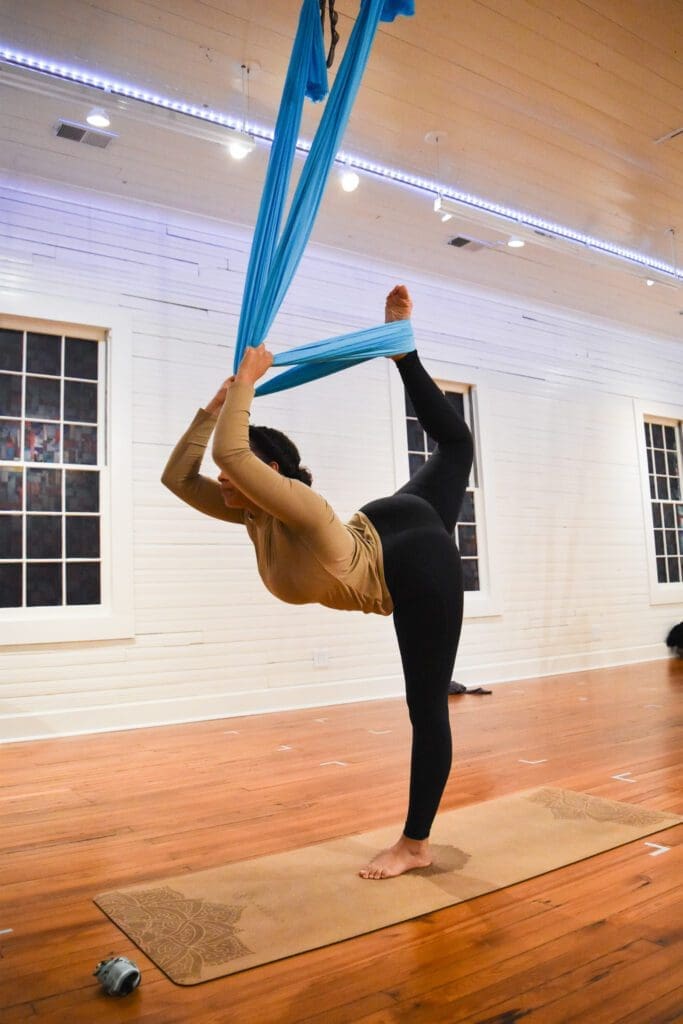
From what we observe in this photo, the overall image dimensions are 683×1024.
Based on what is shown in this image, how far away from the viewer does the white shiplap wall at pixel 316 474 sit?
4742 millimetres

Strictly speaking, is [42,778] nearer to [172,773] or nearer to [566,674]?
[172,773]

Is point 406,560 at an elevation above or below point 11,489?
below

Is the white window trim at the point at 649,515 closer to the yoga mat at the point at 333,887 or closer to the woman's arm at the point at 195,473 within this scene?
the yoga mat at the point at 333,887

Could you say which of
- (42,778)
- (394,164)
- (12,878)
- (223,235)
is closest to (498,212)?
(394,164)

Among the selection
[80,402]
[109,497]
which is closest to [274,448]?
[109,497]

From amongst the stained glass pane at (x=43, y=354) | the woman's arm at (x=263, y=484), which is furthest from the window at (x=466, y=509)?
the woman's arm at (x=263, y=484)

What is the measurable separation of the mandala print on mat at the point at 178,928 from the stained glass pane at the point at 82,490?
10.6 feet

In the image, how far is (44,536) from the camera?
463 centimetres

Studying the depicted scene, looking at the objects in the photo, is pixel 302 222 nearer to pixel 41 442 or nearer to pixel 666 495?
pixel 41 442

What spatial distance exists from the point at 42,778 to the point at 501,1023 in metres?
2.64

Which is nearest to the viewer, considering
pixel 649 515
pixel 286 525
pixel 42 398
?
pixel 286 525

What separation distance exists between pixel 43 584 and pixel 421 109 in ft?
11.8

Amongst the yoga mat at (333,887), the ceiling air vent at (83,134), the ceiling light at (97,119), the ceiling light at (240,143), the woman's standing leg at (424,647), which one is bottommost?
the yoga mat at (333,887)

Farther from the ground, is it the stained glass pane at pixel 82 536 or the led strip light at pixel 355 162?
the led strip light at pixel 355 162
